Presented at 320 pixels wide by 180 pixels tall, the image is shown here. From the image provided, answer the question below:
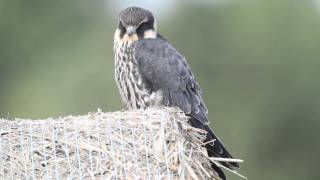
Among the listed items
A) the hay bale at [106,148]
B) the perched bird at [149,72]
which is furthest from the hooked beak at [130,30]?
the hay bale at [106,148]

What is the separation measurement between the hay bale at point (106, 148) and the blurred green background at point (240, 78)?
41.6ft

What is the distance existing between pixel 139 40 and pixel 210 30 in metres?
17.2

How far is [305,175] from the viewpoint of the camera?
22422 millimetres

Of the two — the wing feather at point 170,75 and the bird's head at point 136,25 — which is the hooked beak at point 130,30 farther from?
the wing feather at point 170,75

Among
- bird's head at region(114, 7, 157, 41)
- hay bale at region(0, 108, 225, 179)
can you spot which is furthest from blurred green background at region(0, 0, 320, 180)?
hay bale at region(0, 108, 225, 179)

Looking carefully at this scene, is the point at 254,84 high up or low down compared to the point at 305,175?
up

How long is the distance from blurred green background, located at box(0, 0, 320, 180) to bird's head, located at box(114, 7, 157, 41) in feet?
34.9

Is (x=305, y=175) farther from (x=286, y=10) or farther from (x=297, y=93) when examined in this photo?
(x=286, y=10)

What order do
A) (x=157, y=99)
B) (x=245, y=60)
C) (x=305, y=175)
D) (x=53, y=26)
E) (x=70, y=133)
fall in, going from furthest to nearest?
(x=53, y=26), (x=245, y=60), (x=305, y=175), (x=157, y=99), (x=70, y=133)

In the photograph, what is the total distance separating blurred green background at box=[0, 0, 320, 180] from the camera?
882 inches

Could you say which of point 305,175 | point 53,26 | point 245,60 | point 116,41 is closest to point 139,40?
point 116,41

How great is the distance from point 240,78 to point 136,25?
14.9m

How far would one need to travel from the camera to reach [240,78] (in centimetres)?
2409

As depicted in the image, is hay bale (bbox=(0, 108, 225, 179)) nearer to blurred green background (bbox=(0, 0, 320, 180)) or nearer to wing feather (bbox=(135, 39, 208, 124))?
wing feather (bbox=(135, 39, 208, 124))
